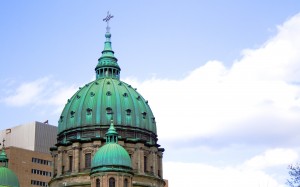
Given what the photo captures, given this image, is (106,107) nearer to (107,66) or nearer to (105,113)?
(105,113)

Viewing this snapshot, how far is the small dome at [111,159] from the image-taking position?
90.1 m

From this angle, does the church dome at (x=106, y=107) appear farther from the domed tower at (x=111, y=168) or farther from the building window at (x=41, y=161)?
the building window at (x=41, y=161)

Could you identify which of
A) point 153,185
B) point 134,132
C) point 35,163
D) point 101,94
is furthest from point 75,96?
point 35,163

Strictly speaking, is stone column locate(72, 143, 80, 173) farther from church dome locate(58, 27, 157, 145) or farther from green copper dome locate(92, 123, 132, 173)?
green copper dome locate(92, 123, 132, 173)

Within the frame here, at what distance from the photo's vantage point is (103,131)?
104125mm

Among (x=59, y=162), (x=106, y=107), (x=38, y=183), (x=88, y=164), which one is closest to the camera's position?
(x=88, y=164)

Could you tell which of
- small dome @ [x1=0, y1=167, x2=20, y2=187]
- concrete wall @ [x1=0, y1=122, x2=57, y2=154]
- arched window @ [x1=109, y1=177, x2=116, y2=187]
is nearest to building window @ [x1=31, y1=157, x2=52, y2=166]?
concrete wall @ [x1=0, y1=122, x2=57, y2=154]

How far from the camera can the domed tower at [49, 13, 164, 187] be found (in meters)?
102

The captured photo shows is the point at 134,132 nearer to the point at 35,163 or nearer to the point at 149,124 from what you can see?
the point at 149,124

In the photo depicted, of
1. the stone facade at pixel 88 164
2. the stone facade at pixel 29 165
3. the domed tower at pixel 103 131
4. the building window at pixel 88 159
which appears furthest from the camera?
the stone facade at pixel 29 165

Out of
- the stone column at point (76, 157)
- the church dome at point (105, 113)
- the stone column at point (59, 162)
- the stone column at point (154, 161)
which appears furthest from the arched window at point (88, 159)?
the stone column at point (154, 161)

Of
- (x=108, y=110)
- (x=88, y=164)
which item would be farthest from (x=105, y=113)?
(x=88, y=164)

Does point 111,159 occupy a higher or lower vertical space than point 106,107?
lower

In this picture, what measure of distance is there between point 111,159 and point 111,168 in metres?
1.45
